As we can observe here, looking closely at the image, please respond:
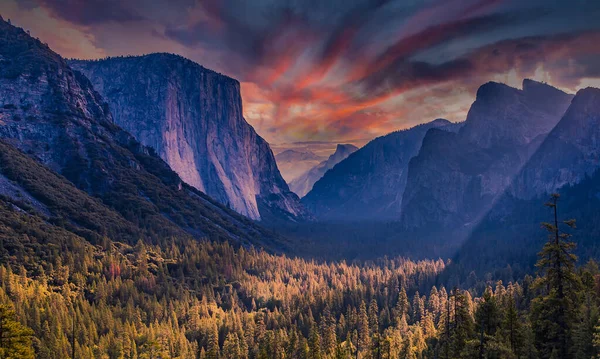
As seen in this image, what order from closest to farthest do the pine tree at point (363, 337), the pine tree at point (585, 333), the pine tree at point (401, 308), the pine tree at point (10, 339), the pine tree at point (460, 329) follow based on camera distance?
1. the pine tree at point (10, 339)
2. the pine tree at point (585, 333)
3. the pine tree at point (460, 329)
4. the pine tree at point (363, 337)
5. the pine tree at point (401, 308)

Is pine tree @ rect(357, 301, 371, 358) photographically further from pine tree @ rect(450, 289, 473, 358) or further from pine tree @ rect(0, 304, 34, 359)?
pine tree @ rect(0, 304, 34, 359)

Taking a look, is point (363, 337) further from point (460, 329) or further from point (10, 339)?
point (10, 339)

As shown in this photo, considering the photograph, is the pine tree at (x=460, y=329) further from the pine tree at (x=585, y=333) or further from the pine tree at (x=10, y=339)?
the pine tree at (x=10, y=339)

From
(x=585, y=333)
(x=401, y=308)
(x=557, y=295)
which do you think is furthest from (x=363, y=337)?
(x=557, y=295)

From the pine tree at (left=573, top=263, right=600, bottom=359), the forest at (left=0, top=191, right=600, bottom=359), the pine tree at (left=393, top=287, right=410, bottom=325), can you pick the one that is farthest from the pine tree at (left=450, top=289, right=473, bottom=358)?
the pine tree at (left=393, top=287, right=410, bottom=325)

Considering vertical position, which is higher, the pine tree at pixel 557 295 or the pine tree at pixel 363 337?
the pine tree at pixel 557 295

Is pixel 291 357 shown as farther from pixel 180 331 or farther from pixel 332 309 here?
pixel 332 309

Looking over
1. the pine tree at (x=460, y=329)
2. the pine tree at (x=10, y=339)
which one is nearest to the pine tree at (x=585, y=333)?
the pine tree at (x=460, y=329)
